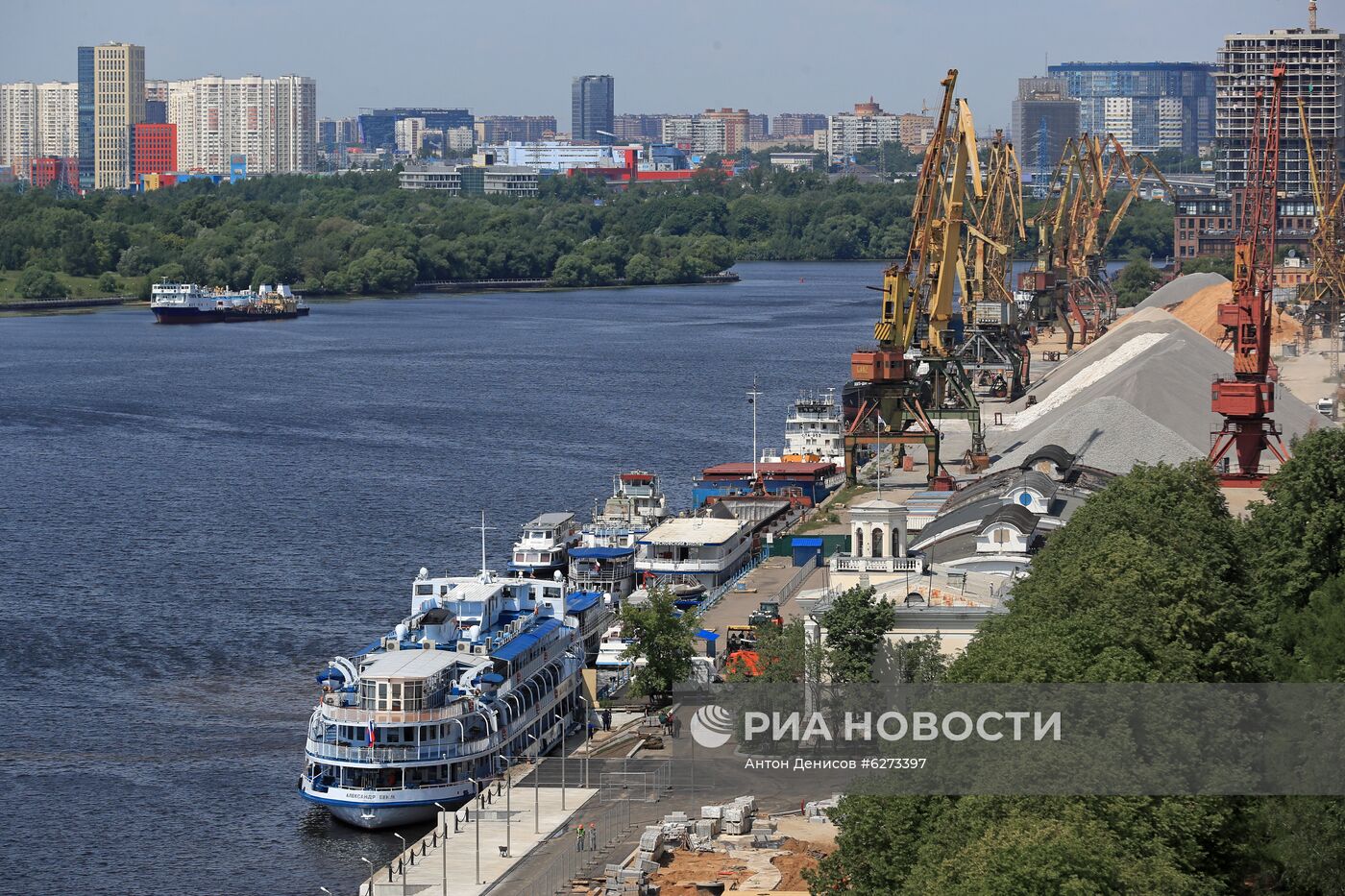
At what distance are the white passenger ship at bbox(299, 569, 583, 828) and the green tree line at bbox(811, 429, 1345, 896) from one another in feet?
19.1

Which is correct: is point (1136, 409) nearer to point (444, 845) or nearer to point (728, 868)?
point (728, 868)

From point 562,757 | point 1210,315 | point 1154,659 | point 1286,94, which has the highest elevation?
point 1286,94

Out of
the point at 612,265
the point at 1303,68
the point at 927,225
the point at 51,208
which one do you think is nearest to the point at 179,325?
the point at 51,208

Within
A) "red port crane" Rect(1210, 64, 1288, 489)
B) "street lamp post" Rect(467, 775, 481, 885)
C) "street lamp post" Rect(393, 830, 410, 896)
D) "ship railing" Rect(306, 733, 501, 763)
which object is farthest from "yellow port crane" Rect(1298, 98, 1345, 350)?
"street lamp post" Rect(393, 830, 410, 896)

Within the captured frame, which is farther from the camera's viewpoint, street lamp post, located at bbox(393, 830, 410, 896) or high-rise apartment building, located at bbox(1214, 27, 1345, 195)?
high-rise apartment building, located at bbox(1214, 27, 1345, 195)

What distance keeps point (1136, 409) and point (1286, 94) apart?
119471mm

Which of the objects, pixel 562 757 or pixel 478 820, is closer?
pixel 478 820

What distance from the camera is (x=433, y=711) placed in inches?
1275

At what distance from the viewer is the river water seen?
32406mm

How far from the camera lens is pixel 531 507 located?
57500mm

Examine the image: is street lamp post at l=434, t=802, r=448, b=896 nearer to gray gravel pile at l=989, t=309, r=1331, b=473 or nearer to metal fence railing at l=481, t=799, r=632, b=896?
metal fence railing at l=481, t=799, r=632, b=896

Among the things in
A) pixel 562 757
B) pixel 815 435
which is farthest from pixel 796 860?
pixel 815 435

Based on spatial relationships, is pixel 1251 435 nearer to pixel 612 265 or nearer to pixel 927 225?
pixel 927 225

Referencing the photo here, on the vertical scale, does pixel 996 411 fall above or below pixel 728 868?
above
